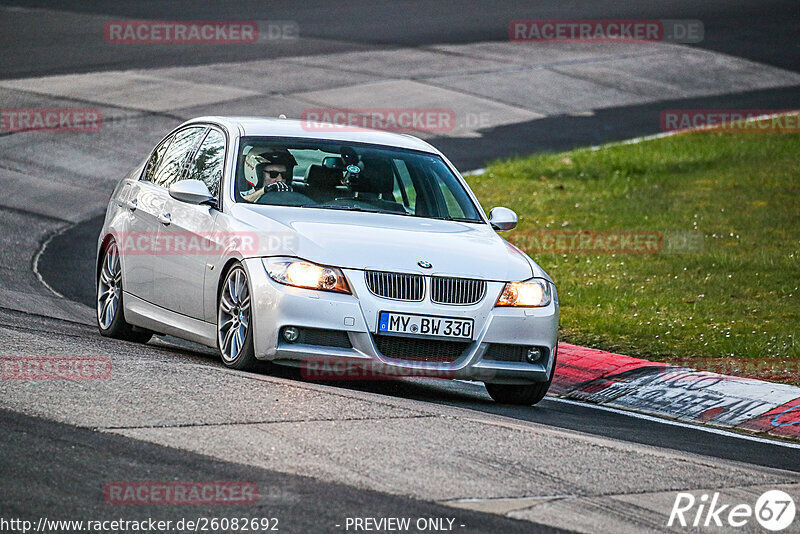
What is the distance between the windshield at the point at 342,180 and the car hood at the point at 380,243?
0.21 metres

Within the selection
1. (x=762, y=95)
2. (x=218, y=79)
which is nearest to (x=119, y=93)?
(x=218, y=79)

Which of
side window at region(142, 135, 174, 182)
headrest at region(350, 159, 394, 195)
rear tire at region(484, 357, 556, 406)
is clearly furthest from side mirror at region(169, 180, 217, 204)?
rear tire at region(484, 357, 556, 406)

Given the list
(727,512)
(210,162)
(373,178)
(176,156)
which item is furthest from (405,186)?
(727,512)

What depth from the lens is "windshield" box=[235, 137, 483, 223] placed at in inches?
361

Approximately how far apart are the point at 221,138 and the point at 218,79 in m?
16.5

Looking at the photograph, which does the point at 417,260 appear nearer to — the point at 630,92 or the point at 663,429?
the point at 663,429

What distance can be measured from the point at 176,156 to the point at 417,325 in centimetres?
295

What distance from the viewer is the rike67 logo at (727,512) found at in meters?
5.95

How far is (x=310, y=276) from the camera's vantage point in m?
8.16

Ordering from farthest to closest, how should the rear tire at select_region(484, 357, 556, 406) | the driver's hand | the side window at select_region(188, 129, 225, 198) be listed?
the side window at select_region(188, 129, 225, 198) → the driver's hand → the rear tire at select_region(484, 357, 556, 406)

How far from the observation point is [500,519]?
5.66 metres

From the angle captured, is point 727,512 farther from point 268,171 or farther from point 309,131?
point 309,131

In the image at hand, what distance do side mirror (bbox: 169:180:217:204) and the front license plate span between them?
5.35 feet

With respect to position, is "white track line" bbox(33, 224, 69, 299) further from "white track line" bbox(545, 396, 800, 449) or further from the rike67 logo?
the rike67 logo
